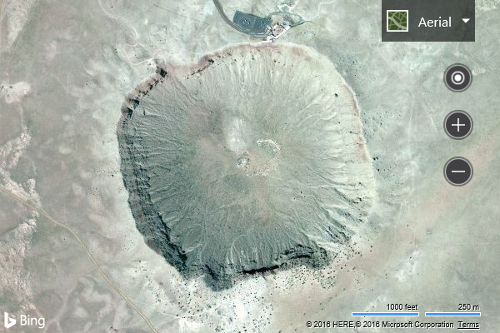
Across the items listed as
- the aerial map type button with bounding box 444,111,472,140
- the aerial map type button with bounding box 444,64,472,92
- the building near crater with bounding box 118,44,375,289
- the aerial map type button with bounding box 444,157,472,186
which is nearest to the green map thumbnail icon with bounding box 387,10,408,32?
the aerial map type button with bounding box 444,64,472,92

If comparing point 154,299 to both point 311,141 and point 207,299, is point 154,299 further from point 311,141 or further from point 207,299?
point 311,141

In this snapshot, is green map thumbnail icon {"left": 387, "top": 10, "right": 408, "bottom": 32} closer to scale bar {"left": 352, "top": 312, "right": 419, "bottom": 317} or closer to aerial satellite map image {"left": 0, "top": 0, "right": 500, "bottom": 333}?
aerial satellite map image {"left": 0, "top": 0, "right": 500, "bottom": 333}

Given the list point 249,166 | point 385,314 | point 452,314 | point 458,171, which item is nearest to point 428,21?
point 458,171

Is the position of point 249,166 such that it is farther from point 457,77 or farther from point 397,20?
point 457,77

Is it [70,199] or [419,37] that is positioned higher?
[419,37]

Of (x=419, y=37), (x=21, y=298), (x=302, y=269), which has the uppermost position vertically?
(x=419, y=37)

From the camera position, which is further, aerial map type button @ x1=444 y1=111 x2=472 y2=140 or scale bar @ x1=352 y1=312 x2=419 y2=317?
scale bar @ x1=352 y1=312 x2=419 y2=317

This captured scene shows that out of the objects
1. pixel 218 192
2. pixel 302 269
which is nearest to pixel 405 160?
pixel 302 269
